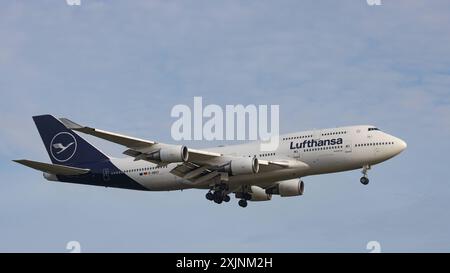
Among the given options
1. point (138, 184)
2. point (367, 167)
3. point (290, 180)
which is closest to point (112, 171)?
point (138, 184)

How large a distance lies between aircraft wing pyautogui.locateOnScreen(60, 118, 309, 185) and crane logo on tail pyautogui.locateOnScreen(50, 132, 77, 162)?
11.9 metres

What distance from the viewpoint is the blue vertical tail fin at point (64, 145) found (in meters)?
74.5

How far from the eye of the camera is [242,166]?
2562 inches

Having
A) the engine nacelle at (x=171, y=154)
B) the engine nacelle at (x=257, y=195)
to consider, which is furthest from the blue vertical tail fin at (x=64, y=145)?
the engine nacelle at (x=257, y=195)

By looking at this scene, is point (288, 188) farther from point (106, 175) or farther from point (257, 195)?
point (106, 175)

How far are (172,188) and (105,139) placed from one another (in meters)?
9.56

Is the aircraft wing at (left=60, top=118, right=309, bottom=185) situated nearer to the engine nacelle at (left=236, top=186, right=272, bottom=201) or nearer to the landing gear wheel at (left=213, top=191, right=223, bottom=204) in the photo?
the landing gear wheel at (left=213, top=191, right=223, bottom=204)

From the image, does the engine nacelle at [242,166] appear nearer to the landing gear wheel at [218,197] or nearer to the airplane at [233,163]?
the airplane at [233,163]

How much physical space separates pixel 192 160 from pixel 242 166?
3918 mm

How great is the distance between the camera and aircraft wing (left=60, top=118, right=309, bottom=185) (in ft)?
208

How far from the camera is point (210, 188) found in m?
69.4

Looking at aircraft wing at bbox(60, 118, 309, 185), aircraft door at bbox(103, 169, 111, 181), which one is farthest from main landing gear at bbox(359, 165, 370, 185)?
aircraft door at bbox(103, 169, 111, 181)

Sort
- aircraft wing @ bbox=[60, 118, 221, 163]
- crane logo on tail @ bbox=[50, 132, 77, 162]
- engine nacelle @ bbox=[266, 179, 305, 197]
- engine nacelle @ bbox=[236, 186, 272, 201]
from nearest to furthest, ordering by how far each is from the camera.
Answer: aircraft wing @ bbox=[60, 118, 221, 163] → engine nacelle @ bbox=[266, 179, 305, 197] → engine nacelle @ bbox=[236, 186, 272, 201] → crane logo on tail @ bbox=[50, 132, 77, 162]

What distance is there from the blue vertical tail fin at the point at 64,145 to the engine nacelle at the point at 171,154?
11.3m
